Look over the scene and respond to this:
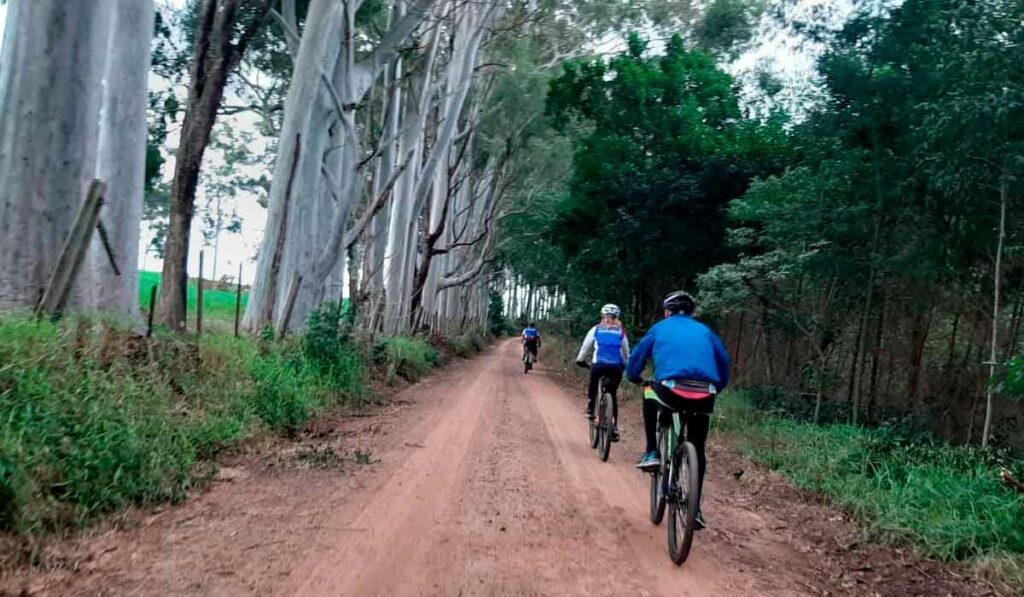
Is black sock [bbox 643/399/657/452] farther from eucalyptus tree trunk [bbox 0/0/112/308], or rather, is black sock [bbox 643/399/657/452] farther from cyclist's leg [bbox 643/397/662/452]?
eucalyptus tree trunk [bbox 0/0/112/308]

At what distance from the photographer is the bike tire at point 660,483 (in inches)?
238

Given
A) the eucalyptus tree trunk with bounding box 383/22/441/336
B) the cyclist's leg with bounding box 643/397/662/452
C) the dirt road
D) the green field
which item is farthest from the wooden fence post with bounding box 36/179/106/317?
the green field

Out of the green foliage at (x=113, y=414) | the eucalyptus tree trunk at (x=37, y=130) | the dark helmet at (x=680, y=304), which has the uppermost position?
the eucalyptus tree trunk at (x=37, y=130)

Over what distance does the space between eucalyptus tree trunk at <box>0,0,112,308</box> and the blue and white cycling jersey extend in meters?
5.93

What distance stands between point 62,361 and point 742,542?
17.8ft

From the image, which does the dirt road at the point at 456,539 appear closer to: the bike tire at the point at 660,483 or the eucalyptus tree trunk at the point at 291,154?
the bike tire at the point at 660,483

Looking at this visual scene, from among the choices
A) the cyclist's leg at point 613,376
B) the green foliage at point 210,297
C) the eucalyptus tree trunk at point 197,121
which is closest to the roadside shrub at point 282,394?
the eucalyptus tree trunk at point 197,121

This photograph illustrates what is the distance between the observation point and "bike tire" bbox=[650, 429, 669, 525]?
605 cm

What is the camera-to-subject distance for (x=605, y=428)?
9.26 m

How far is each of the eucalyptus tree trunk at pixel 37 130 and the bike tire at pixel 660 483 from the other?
19.5ft

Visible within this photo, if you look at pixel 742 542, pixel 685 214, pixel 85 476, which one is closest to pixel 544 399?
pixel 685 214

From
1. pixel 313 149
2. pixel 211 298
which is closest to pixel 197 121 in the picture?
pixel 313 149

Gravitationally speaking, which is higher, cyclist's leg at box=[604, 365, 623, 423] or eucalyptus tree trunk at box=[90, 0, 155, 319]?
eucalyptus tree trunk at box=[90, 0, 155, 319]

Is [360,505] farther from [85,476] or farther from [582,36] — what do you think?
[582,36]
